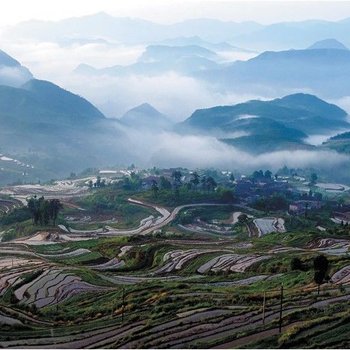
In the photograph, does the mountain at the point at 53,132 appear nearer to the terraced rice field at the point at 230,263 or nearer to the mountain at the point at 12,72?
the mountain at the point at 12,72

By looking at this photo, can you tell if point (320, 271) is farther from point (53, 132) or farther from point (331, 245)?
point (53, 132)

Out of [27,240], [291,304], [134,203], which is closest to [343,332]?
[291,304]

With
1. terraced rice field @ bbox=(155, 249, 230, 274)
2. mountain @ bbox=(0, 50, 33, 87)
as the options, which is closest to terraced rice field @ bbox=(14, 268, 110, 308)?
terraced rice field @ bbox=(155, 249, 230, 274)

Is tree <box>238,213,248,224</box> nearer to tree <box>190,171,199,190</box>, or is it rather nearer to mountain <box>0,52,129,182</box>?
tree <box>190,171,199,190</box>

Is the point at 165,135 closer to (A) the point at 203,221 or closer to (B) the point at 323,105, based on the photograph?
(B) the point at 323,105

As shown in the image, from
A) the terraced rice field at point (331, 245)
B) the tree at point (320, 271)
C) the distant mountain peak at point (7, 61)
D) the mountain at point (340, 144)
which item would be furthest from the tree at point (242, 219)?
the distant mountain peak at point (7, 61)
